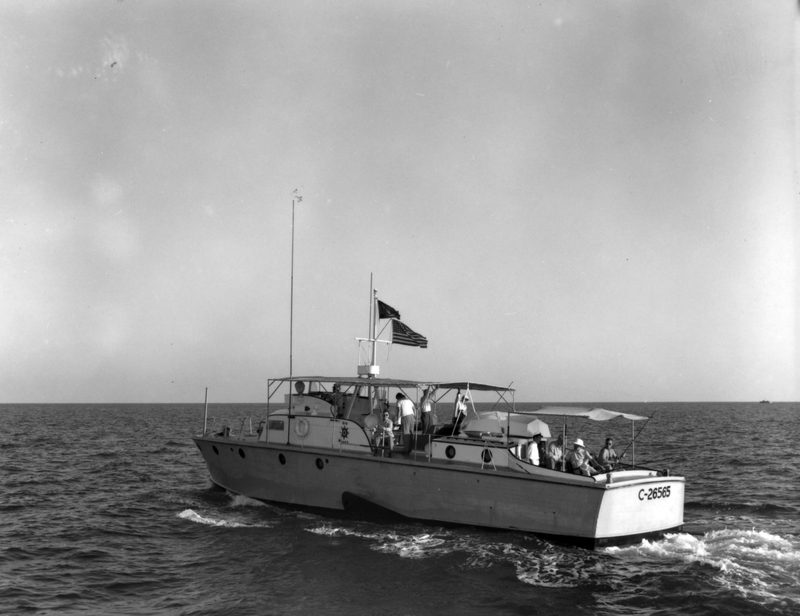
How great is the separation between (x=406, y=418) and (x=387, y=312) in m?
3.39

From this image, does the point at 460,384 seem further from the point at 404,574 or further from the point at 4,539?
the point at 4,539

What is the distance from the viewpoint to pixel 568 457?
15.6m

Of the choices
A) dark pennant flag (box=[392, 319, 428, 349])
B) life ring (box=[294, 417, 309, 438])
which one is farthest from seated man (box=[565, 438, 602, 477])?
life ring (box=[294, 417, 309, 438])

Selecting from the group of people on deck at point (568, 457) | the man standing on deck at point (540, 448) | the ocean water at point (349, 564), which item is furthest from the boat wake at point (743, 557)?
the man standing on deck at point (540, 448)

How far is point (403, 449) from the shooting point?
17.8m

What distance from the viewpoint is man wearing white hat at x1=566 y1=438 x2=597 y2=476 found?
15102 mm

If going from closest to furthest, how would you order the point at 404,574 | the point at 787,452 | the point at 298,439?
the point at 404,574, the point at 298,439, the point at 787,452

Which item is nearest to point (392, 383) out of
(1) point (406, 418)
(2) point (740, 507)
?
(1) point (406, 418)

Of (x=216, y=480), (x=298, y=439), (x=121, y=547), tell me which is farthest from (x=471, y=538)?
(x=216, y=480)

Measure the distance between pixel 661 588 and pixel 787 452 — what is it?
3294 cm

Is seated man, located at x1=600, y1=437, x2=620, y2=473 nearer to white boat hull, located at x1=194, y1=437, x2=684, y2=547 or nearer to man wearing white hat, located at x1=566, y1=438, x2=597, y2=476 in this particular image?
man wearing white hat, located at x1=566, y1=438, x2=597, y2=476

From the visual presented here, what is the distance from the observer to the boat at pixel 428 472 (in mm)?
14758

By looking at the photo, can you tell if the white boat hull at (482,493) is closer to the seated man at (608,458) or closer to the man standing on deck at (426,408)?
the seated man at (608,458)

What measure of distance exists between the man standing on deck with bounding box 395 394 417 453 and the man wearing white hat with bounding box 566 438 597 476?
4173mm
